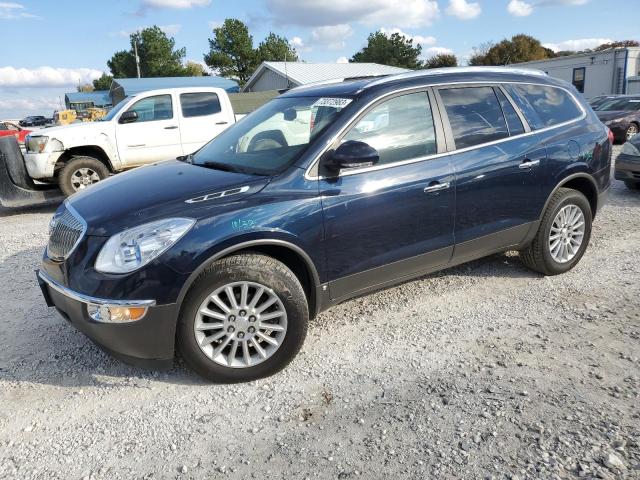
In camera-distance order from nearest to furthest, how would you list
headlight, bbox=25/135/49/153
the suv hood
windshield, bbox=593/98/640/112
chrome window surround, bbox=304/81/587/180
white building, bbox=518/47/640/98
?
the suv hood → chrome window surround, bbox=304/81/587/180 → headlight, bbox=25/135/49/153 → windshield, bbox=593/98/640/112 → white building, bbox=518/47/640/98

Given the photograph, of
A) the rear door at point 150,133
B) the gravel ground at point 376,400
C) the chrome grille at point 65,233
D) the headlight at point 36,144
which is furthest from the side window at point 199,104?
the chrome grille at point 65,233

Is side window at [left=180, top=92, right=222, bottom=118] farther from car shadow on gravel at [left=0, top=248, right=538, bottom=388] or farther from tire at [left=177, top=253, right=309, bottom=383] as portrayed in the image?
tire at [left=177, top=253, right=309, bottom=383]

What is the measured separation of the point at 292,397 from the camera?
9.92 ft

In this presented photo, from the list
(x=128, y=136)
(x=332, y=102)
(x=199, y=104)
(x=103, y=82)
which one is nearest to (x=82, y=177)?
(x=128, y=136)

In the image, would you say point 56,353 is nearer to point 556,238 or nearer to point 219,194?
point 219,194

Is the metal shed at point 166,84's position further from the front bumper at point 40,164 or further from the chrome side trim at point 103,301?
the chrome side trim at point 103,301

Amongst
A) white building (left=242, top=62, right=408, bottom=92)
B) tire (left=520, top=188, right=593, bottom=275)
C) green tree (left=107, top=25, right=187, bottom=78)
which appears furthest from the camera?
green tree (left=107, top=25, right=187, bottom=78)

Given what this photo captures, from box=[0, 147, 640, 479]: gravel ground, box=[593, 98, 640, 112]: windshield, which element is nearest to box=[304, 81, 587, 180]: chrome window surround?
box=[0, 147, 640, 479]: gravel ground

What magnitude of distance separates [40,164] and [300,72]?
29.7 meters

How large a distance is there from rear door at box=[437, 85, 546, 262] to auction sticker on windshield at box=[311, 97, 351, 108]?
798 millimetres

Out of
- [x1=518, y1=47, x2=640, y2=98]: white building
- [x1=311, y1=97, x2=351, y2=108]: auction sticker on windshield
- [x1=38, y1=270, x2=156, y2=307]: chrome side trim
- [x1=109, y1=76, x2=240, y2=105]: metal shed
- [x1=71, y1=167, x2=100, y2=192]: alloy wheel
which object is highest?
[x1=109, y1=76, x2=240, y2=105]: metal shed

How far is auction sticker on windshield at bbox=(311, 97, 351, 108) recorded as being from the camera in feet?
11.7

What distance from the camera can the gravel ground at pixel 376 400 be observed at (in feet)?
8.11

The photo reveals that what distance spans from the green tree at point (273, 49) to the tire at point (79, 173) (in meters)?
61.2
